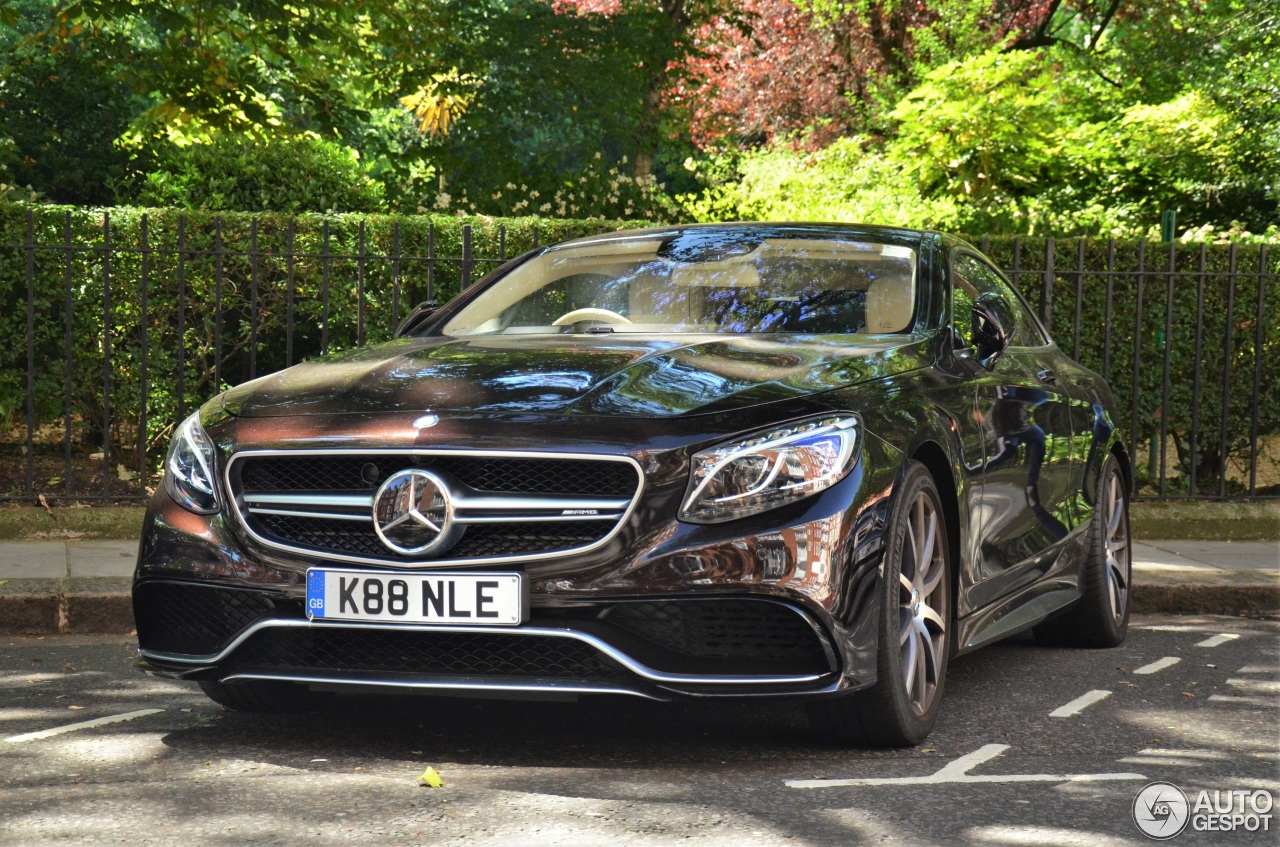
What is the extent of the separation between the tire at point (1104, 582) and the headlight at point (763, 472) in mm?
2631

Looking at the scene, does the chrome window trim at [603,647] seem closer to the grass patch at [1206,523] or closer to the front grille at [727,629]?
the front grille at [727,629]

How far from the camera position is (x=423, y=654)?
428 centimetres

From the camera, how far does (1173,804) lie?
4.08 meters

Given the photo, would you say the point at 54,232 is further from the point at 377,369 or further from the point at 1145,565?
the point at 1145,565

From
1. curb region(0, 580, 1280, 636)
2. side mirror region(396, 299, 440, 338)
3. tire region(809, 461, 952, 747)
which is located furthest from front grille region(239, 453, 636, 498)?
curb region(0, 580, 1280, 636)

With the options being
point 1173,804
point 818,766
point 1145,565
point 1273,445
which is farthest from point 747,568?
point 1273,445

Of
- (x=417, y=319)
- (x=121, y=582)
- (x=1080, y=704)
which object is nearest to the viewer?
(x=1080, y=704)

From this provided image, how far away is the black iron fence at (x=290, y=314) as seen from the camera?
9.05m

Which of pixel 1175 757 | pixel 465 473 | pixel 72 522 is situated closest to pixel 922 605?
pixel 1175 757

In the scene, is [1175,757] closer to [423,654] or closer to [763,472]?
[763,472]

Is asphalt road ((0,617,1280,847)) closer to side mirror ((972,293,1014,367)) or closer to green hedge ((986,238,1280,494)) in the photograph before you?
side mirror ((972,293,1014,367))

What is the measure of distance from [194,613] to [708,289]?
1986 millimetres

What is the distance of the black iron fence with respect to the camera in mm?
9055

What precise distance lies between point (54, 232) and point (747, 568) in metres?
6.22
